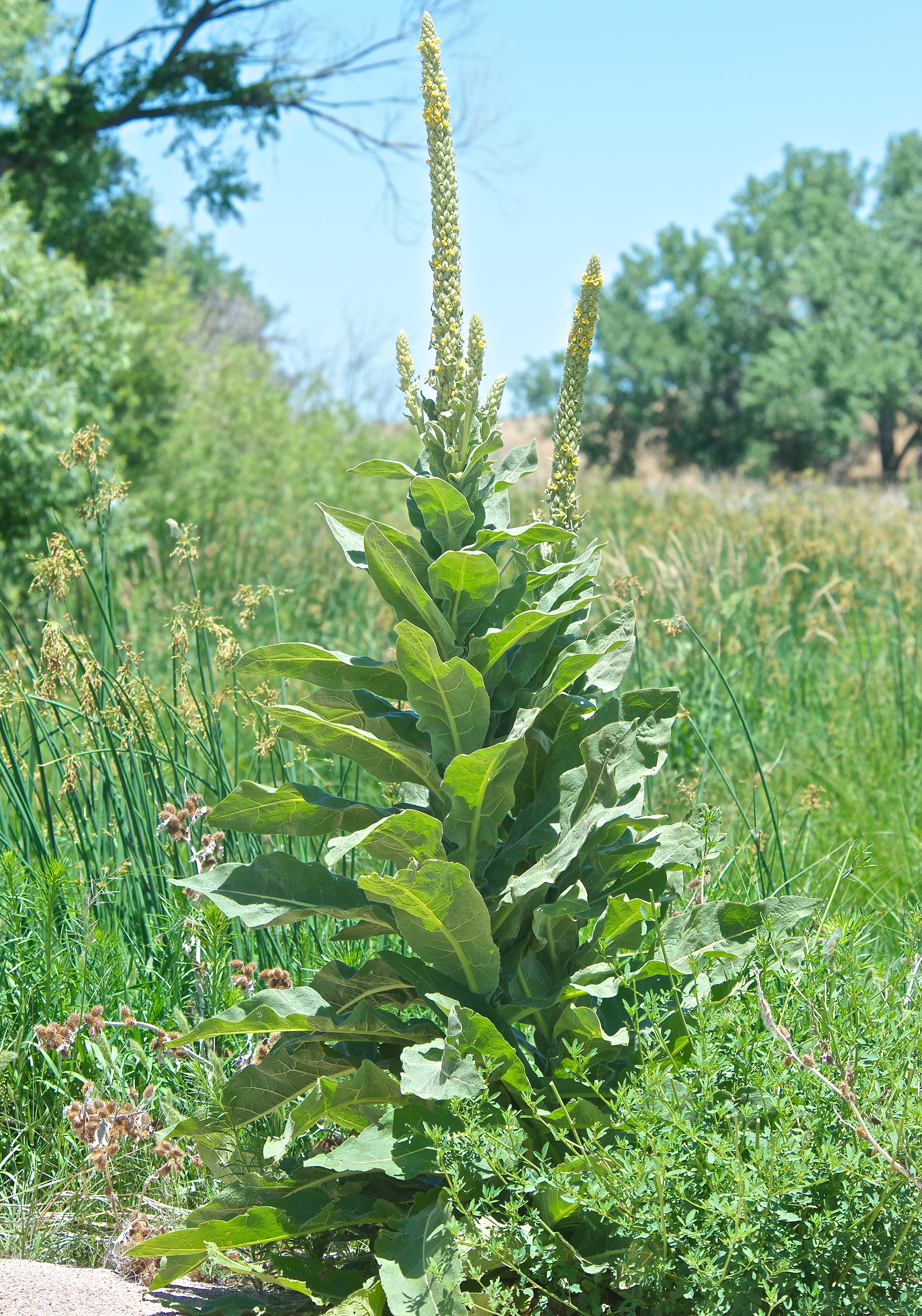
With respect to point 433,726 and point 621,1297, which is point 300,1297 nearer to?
point 621,1297

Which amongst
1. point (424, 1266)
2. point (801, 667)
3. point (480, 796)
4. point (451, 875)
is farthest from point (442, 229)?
point (801, 667)

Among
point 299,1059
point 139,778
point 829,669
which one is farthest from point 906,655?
point 299,1059

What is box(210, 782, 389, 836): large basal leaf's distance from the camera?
2143 mm

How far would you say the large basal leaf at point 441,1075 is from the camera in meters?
1.76

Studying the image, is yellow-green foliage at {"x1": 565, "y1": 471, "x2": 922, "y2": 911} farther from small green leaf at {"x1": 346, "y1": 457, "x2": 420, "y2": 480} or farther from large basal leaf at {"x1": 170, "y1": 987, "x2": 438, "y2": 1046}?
large basal leaf at {"x1": 170, "y1": 987, "x2": 438, "y2": 1046}

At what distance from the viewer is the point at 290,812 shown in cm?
219

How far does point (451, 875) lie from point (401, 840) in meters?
0.12

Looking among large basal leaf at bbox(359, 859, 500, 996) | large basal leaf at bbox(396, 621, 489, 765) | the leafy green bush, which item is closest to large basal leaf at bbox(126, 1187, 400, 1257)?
the leafy green bush

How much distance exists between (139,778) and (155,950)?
1.65ft

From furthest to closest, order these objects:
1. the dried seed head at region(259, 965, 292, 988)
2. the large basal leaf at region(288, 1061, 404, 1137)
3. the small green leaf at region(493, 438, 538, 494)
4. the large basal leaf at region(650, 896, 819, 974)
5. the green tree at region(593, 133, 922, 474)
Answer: the green tree at region(593, 133, 922, 474) < the dried seed head at region(259, 965, 292, 988) < the small green leaf at region(493, 438, 538, 494) < the large basal leaf at region(650, 896, 819, 974) < the large basal leaf at region(288, 1061, 404, 1137)

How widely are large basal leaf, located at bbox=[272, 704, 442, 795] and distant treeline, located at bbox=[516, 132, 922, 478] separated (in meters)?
30.7

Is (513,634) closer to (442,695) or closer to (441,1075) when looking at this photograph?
(442,695)

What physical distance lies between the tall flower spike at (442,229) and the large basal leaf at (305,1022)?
46.7 inches

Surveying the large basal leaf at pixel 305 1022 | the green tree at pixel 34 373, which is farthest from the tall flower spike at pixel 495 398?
the green tree at pixel 34 373
